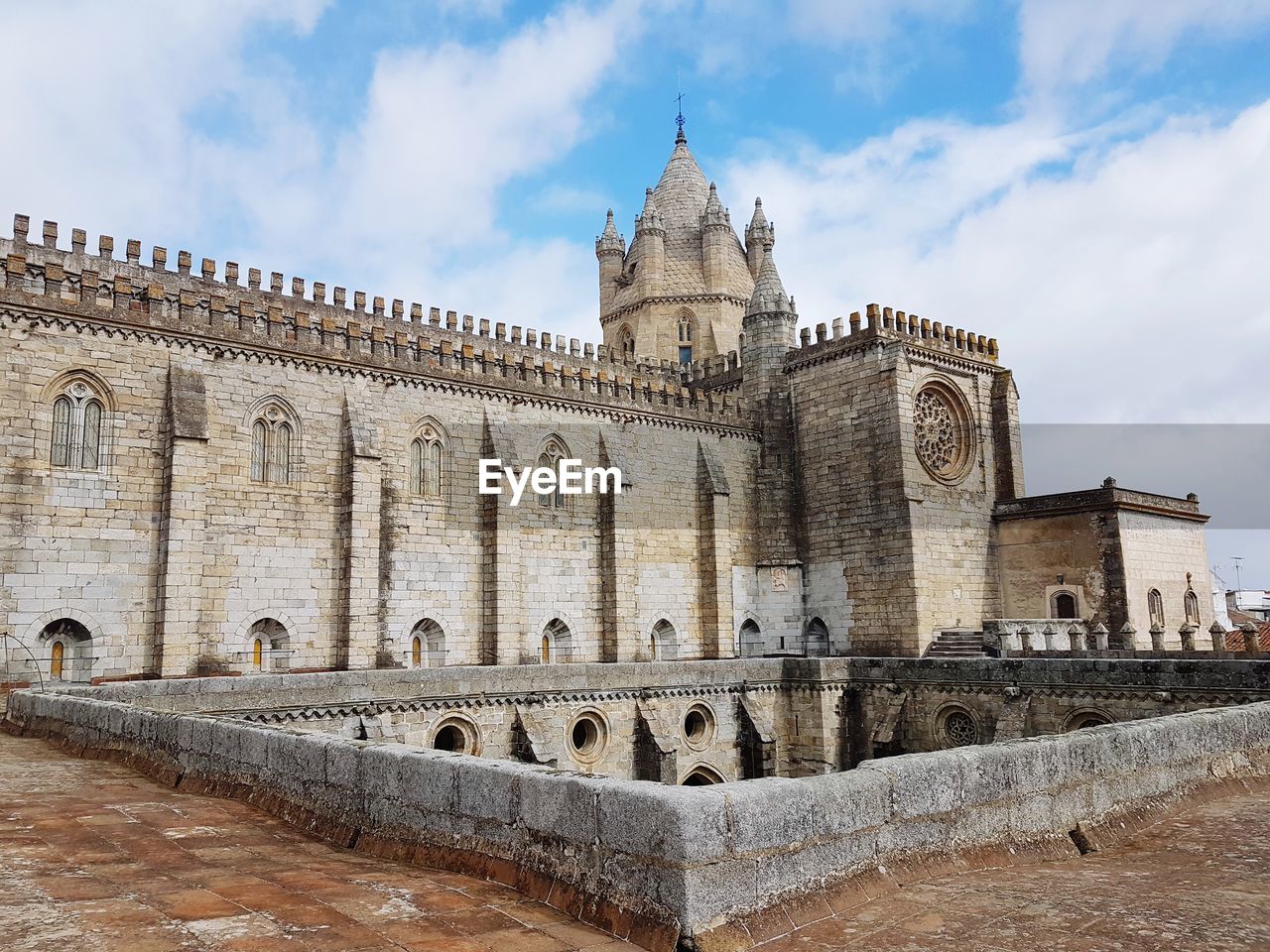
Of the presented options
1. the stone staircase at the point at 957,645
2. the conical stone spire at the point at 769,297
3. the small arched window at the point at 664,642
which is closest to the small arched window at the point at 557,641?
the small arched window at the point at 664,642

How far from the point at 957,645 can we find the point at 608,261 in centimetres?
2474

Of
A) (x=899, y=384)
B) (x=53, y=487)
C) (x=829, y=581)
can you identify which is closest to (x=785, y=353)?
(x=899, y=384)

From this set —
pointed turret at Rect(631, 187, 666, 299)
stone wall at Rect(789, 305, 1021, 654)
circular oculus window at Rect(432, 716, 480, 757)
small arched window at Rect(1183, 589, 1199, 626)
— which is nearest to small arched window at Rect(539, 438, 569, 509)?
stone wall at Rect(789, 305, 1021, 654)

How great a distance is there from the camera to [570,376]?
94.9 ft

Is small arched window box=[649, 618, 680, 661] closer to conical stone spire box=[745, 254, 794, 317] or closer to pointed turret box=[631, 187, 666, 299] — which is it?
conical stone spire box=[745, 254, 794, 317]

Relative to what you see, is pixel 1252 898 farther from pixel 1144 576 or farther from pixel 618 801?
pixel 1144 576

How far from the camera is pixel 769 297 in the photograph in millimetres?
33438

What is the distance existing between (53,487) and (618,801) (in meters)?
18.6

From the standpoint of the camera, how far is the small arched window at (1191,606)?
96.3 feet

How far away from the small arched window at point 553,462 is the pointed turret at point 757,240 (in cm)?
1825

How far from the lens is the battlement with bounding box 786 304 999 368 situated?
99.0ft

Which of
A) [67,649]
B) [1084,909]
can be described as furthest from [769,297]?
[1084,909]

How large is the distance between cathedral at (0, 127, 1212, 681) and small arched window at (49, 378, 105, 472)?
65mm

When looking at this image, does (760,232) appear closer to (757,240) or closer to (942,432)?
(757,240)
